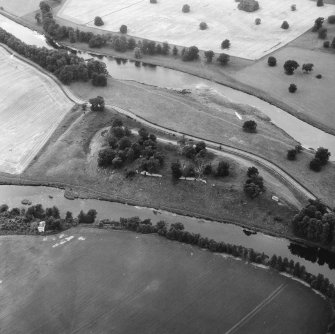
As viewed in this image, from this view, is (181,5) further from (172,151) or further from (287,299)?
(287,299)

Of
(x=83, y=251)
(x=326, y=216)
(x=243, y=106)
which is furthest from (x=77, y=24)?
(x=326, y=216)

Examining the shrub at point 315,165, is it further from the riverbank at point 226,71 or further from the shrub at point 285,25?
the shrub at point 285,25

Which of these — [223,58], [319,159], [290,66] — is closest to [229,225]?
[319,159]

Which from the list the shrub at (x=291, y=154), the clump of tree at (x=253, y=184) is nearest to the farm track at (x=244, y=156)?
the shrub at (x=291, y=154)

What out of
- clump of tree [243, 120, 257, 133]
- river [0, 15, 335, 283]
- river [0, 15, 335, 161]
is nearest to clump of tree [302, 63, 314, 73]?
river [0, 15, 335, 161]

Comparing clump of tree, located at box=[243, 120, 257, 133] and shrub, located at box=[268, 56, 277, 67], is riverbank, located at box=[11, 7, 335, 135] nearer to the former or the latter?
shrub, located at box=[268, 56, 277, 67]
